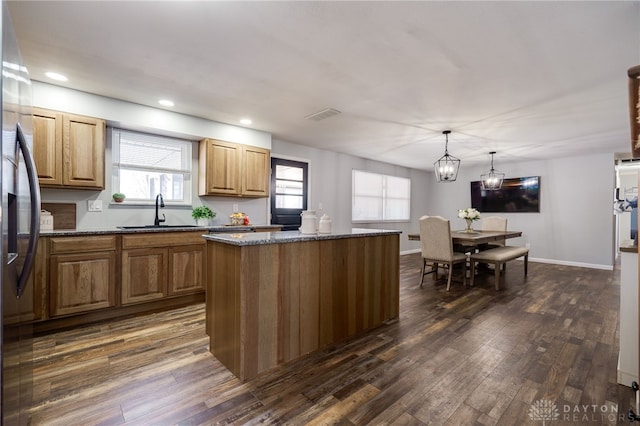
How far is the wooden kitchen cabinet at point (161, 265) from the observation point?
117 inches

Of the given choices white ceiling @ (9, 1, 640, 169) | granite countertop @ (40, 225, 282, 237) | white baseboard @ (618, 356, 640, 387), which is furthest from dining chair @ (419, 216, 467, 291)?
granite countertop @ (40, 225, 282, 237)

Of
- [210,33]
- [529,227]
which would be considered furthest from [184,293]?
[529,227]

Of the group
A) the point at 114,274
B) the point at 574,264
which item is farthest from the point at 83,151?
the point at 574,264

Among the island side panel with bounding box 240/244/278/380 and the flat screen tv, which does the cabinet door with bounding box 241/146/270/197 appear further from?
the flat screen tv

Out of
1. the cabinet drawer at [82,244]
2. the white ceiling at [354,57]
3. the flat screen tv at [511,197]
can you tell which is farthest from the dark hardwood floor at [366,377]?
the flat screen tv at [511,197]

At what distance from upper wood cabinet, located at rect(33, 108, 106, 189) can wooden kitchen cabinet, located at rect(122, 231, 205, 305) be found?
2.63ft

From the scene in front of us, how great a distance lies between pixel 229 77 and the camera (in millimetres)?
2705

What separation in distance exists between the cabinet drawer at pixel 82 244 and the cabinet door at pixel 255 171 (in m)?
1.77

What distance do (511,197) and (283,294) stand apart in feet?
22.8

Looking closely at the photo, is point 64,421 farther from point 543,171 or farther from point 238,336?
point 543,171

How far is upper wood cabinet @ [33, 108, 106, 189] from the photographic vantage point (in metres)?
2.78

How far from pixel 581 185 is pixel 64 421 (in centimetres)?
835

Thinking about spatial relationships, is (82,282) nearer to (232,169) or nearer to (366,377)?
(232,169)

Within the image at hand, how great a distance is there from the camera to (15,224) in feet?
3.75
